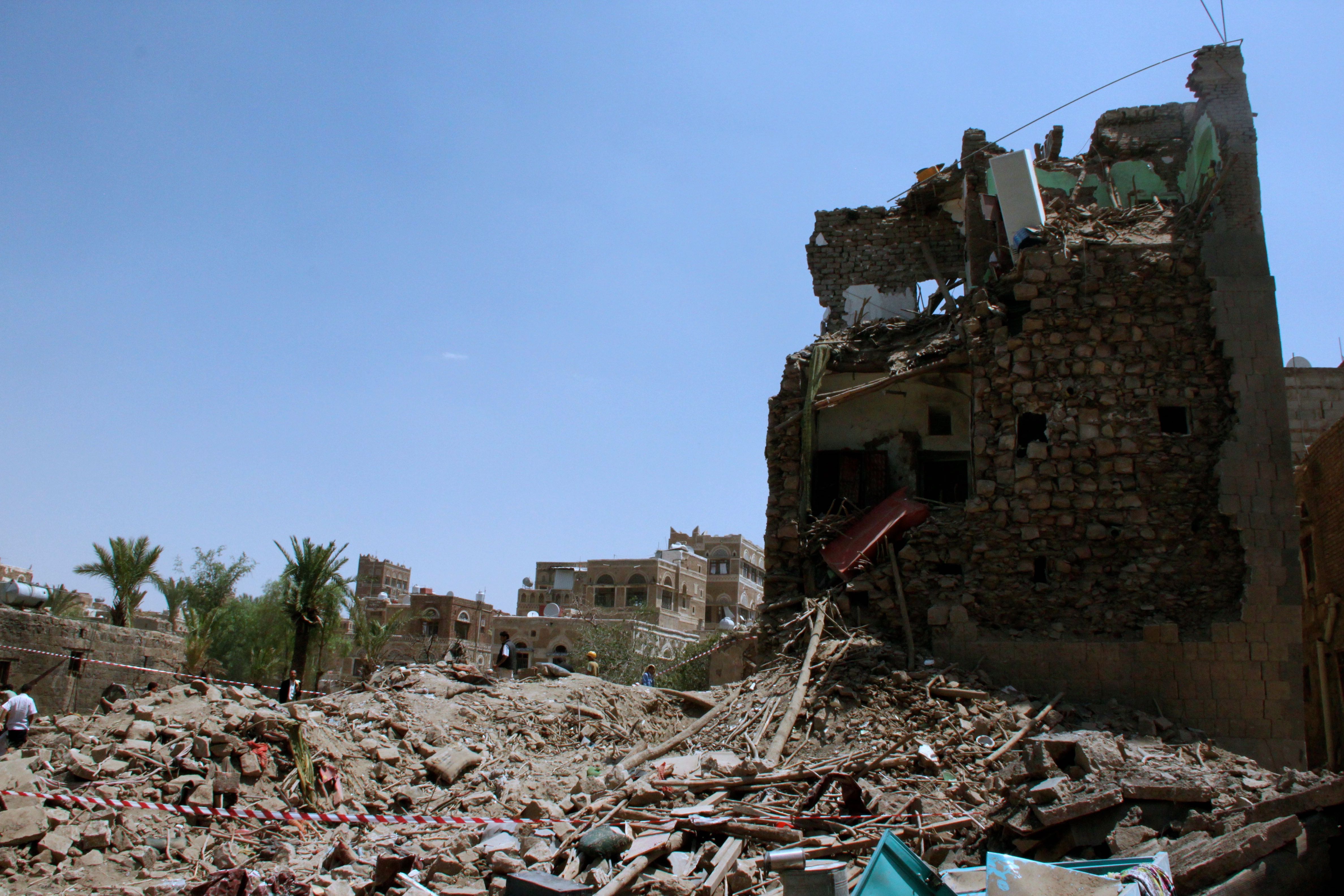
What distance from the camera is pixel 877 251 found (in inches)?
690

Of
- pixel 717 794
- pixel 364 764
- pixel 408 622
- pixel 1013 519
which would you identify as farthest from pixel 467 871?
pixel 408 622

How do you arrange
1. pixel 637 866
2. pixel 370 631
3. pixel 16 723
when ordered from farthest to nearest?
pixel 370 631
pixel 16 723
pixel 637 866

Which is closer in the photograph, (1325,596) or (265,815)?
(265,815)

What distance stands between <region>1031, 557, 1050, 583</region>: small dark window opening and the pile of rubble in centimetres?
171

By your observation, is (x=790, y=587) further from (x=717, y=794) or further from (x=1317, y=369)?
(x=1317, y=369)

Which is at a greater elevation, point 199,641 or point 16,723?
point 199,641

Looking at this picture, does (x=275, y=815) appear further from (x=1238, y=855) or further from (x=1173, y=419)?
(x=1173, y=419)

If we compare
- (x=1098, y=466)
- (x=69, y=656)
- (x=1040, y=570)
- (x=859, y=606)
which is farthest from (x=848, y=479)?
(x=69, y=656)

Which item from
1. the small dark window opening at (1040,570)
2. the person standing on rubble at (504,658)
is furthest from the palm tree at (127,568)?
the small dark window opening at (1040,570)

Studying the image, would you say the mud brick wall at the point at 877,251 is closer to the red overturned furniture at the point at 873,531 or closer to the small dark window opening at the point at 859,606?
the red overturned furniture at the point at 873,531

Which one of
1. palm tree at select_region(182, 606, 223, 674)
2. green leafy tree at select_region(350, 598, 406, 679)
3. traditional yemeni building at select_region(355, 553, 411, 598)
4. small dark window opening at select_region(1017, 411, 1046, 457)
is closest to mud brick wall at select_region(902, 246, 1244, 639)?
small dark window opening at select_region(1017, 411, 1046, 457)

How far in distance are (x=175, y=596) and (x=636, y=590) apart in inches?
833

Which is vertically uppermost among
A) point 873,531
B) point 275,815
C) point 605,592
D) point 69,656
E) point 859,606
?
point 605,592

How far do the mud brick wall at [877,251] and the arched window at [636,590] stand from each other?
29216 millimetres
